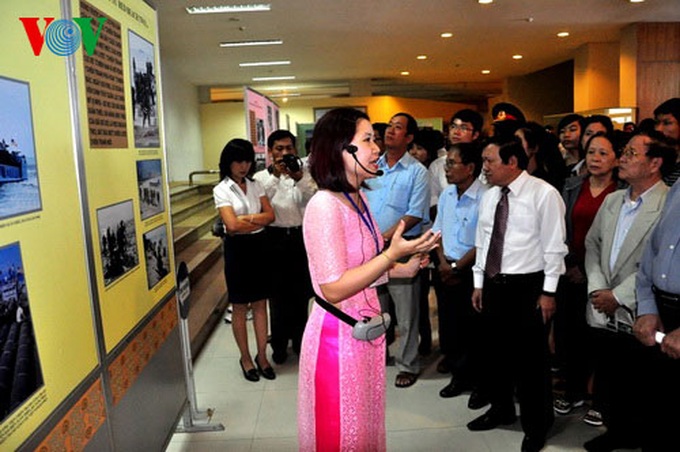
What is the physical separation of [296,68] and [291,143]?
27.3 ft

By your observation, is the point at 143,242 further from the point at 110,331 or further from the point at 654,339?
the point at 654,339

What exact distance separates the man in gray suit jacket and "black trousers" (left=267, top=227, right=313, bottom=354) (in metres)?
1.83

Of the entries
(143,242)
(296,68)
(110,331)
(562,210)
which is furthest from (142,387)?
(296,68)

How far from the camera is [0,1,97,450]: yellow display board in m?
1.13

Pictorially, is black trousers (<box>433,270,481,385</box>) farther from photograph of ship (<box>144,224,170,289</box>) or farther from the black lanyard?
photograph of ship (<box>144,224,170,289</box>)

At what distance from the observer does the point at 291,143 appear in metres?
3.52

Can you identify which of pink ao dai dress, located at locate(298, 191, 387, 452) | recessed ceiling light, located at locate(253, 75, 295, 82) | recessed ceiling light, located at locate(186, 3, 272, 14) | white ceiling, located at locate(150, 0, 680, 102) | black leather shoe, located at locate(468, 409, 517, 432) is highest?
recessed ceiling light, located at locate(253, 75, 295, 82)

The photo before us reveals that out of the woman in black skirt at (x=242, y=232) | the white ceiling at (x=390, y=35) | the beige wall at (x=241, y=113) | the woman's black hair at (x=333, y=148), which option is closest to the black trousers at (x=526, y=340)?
the woman's black hair at (x=333, y=148)

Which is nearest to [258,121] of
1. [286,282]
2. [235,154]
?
[235,154]

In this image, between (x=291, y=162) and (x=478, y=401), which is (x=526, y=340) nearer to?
(x=478, y=401)

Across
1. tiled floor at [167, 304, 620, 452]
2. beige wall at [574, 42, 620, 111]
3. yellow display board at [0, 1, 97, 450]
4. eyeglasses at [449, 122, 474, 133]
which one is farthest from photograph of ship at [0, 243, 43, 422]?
beige wall at [574, 42, 620, 111]

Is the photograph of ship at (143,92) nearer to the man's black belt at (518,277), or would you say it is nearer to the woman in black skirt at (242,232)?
the woman in black skirt at (242,232)

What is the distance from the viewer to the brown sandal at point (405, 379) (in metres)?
3.15

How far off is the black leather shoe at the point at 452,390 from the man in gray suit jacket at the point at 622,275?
78 centimetres
